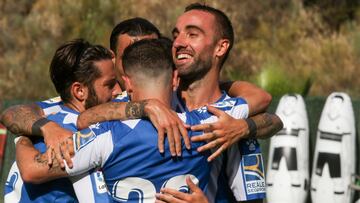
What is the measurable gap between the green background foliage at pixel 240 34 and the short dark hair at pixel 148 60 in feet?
40.6

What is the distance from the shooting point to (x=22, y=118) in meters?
4.50

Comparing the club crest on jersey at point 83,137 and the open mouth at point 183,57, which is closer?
the club crest on jersey at point 83,137

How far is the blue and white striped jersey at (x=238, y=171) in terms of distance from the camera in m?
4.31

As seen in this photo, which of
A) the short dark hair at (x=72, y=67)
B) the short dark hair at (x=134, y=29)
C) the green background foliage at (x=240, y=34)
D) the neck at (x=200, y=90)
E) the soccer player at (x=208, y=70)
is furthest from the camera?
the green background foliage at (x=240, y=34)

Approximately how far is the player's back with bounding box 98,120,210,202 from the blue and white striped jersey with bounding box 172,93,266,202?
389 millimetres

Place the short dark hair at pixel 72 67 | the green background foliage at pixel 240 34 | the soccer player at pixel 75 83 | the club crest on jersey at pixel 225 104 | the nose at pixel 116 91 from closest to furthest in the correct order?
the club crest on jersey at pixel 225 104 → the soccer player at pixel 75 83 → the short dark hair at pixel 72 67 → the nose at pixel 116 91 → the green background foliage at pixel 240 34

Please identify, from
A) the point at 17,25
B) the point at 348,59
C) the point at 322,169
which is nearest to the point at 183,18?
the point at 322,169

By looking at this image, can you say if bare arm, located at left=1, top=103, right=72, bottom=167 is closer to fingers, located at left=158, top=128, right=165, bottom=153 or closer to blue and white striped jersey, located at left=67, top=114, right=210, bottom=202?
blue and white striped jersey, located at left=67, top=114, right=210, bottom=202

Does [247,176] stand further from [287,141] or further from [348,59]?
[348,59]

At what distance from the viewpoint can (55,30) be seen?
19234 mm

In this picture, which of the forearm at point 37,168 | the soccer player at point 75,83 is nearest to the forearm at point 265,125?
the soccer player at point 75,83

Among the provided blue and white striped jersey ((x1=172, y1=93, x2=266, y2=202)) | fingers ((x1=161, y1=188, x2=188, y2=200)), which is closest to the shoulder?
blue and white striped jersey ((x1=172, y1=93, x2=266, y2=202))

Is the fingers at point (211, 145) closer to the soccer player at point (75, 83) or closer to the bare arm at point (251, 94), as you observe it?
the bare arm at point (251, 94)

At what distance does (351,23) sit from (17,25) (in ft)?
26.5
